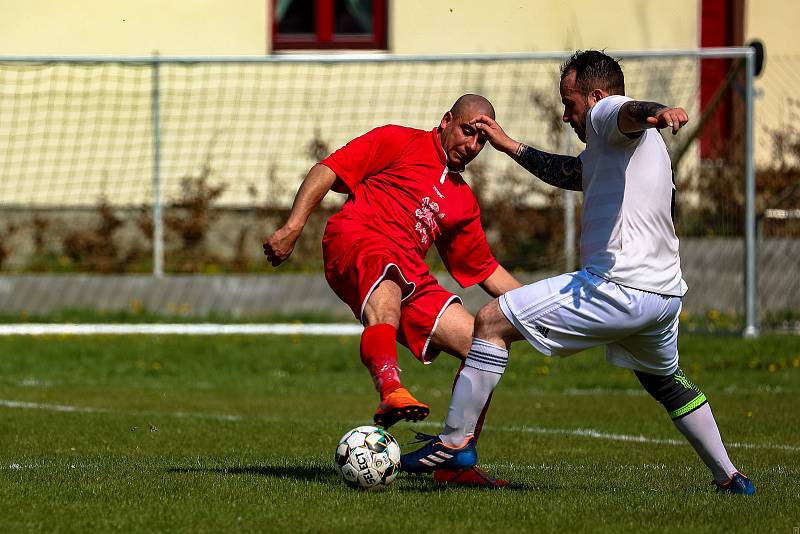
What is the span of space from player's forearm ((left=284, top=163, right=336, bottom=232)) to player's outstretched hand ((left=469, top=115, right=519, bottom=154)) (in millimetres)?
811

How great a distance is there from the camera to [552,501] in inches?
227


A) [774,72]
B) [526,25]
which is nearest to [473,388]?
[526,25]

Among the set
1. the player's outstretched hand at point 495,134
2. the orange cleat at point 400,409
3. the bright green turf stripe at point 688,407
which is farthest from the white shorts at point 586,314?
the player's outstretched hand at point 495,134

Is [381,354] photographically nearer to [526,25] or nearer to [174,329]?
[174,329]

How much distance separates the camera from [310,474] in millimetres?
6734

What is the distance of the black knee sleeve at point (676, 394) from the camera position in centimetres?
621

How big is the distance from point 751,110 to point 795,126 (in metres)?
2.74

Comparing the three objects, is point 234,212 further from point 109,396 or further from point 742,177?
point 742,177

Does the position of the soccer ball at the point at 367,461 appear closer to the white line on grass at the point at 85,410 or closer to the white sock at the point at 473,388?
the white sock at the point at 473,388

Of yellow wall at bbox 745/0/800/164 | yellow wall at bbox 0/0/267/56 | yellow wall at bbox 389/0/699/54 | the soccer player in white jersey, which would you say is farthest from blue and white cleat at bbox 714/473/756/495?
yellow wall at bbox 0/0/267/56

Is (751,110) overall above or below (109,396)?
above

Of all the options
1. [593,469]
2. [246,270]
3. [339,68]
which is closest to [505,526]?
[593,469]

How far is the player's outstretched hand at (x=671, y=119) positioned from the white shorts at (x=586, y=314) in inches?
32.8

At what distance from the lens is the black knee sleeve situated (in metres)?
6.21
